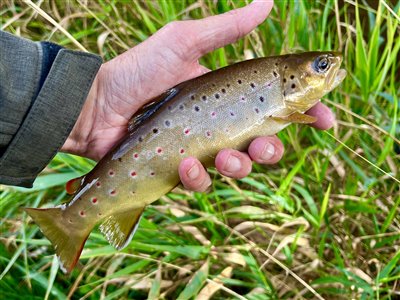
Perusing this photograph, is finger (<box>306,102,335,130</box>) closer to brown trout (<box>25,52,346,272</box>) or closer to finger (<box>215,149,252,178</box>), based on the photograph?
brown trout (<box>25,52,346,272</box>)

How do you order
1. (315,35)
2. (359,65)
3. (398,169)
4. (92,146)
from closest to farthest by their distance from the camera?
(92,146)
(398,169)
(359,65)
(315,35)

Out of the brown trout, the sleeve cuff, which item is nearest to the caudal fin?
the brown trout

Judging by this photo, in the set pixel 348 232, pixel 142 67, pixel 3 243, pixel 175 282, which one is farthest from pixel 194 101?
pixel 3 243

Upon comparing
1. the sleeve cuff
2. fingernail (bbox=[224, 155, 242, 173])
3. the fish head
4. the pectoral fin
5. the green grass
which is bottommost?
the green grass

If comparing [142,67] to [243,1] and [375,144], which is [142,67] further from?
[375,144]

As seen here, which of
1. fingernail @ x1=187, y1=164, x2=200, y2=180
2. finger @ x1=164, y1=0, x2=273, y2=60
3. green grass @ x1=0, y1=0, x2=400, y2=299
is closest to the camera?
fingernail @ x1=187, y1=164, x2=200, y2=180

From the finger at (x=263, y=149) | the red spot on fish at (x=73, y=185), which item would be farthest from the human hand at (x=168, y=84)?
the red spot on fish at (x=73, y=185)
